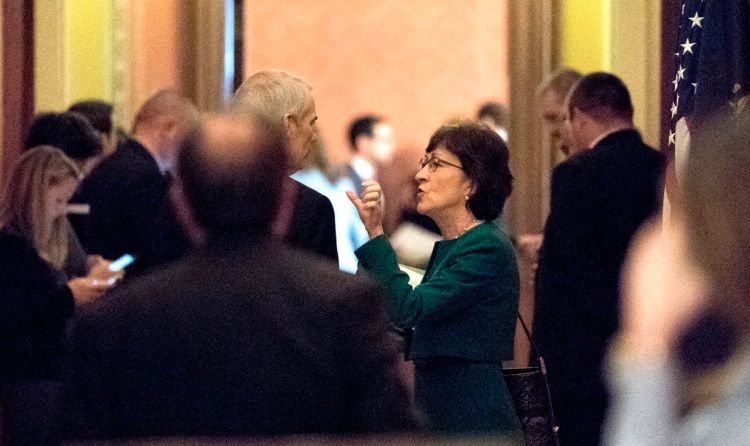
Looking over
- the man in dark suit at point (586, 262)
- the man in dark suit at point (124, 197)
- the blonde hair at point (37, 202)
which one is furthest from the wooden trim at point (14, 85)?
the man in dark suit at point (586, 262)

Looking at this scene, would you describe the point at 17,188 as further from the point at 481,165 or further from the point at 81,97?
the point at 81,97

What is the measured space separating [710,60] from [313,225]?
2.20 meters

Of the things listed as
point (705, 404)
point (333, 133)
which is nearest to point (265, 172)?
point (705, 404)

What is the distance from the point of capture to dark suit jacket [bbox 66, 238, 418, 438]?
2.55 m

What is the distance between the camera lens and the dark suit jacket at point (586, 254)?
218 inches

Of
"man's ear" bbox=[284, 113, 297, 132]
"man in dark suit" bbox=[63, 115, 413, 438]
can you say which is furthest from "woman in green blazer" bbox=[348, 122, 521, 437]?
"man in dark suit" bbox=[63, 115, 413, 438]

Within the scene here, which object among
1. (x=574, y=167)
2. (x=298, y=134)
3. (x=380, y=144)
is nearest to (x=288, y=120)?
(x=298, y=134)

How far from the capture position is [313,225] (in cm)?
378

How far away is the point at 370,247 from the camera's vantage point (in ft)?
13.0

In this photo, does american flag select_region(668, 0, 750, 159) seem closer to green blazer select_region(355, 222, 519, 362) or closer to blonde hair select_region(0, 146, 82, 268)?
green blazer select_region(355, 222, 519, 362)

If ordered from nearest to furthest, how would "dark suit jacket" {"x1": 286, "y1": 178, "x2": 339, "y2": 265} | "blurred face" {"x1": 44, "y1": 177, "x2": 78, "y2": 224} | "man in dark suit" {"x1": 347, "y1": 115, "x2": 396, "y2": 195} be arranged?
"dark suit jacket" {"x1": 286, "y1": 178, "x2": 339, "y2": 265} → "blurred face" {"x1": 44, "y1": 177, "x2": 78, "y2": 224} → "man in dark suit" {"x1": 347, "y1": 115, "x2": 396, "y2": 195}

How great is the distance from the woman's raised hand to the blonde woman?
1.58 m

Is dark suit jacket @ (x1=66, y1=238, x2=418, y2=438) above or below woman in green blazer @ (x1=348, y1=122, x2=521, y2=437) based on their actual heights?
above

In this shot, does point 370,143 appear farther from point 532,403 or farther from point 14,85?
point 532,403
